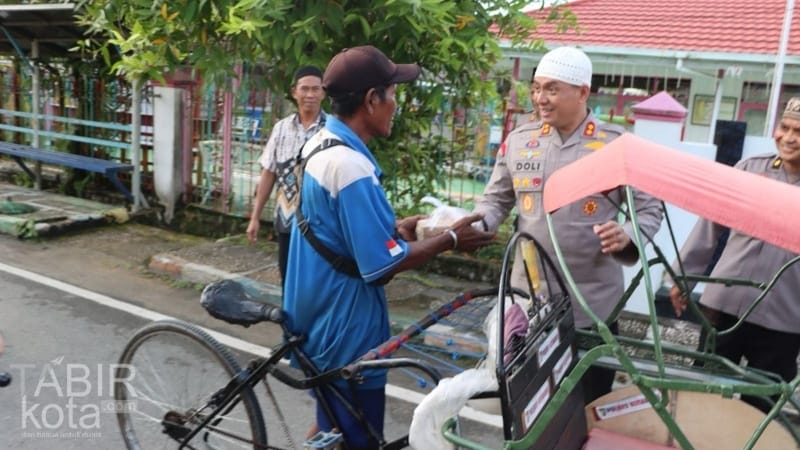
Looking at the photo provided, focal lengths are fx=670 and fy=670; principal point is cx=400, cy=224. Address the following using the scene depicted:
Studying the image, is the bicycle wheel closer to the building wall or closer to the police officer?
the police officer

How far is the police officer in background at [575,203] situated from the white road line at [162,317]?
1.01 metres

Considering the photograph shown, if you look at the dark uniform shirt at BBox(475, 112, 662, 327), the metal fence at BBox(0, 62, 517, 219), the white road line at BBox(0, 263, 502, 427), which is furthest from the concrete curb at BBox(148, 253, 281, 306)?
the dark uniform shirt at BBox(475, 112, 662, 327)

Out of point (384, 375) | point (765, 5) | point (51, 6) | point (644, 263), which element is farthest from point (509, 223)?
point (765, 5)

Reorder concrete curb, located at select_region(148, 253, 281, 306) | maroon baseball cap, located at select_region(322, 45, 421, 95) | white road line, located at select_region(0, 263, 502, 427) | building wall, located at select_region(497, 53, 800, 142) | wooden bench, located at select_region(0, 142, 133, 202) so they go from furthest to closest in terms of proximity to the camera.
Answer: building wall, located at select_region(497, 53, 800, 142), wooden bench, located at select_region(0, 142, 133, 202), concrete curb, located at select_region(148, 253, 281, 306), white road line, located at select_region(0, 263, 502, 427), maroon baseball cap, located at select_region(322, 45, 421, 95)

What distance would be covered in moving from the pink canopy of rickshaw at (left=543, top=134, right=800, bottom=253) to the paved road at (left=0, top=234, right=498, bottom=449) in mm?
1792

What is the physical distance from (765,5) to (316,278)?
36.8ft

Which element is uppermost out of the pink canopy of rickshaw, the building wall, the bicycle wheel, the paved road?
the building wall

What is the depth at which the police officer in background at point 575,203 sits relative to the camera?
2482mm

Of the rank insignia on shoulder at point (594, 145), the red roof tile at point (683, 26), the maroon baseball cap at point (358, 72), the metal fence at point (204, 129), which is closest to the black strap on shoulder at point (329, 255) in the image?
the maroon baseball cap at point (358, 72)

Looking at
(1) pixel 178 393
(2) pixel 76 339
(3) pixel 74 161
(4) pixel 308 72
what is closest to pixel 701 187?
(1) pixel 178 393

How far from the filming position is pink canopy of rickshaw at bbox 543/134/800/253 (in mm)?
1549

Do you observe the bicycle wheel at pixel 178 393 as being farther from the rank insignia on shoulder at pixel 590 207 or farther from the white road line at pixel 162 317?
the rank insignia on shoulder at pixel 590 207

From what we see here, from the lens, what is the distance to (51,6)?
694 centimetres

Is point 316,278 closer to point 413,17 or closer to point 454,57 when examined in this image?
point 413,17
